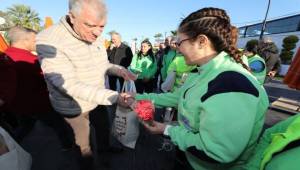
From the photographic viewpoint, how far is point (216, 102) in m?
1.12

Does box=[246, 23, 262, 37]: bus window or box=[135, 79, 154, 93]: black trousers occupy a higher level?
box=[246, 23, 262, 37]: bus window

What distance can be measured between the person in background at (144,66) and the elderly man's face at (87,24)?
3.68 meters

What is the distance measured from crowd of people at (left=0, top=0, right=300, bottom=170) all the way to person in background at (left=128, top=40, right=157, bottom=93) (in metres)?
2.10

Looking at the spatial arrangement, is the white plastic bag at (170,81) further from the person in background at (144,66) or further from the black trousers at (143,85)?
the black trousers at (143,85)

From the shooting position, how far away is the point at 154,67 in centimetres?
606

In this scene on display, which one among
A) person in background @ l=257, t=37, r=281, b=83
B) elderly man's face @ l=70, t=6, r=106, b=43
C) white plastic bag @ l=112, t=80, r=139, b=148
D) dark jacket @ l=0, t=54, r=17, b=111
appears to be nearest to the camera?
elderly man's face @ l=70, t=6, r=106, b=43

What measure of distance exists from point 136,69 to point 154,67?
1.58ft

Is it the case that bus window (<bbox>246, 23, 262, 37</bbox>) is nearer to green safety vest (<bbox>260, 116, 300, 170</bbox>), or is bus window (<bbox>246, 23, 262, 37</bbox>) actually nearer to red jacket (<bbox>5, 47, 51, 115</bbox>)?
red jacket (<bbox>5, 47, 51, 115</bbox>)

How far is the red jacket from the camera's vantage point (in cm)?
296

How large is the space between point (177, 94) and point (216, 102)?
0.91 m

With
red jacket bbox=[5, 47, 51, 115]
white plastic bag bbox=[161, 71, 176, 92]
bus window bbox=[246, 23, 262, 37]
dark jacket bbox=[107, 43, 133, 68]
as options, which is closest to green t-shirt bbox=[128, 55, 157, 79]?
dark jacket bbox=[107, 43, 133, 68]

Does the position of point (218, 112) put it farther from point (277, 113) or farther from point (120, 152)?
point (277, 113)

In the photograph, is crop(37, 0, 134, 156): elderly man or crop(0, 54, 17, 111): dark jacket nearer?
crop(37, 0, 134, 156): elderly man

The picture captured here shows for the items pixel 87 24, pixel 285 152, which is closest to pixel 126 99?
pixel 87 24
